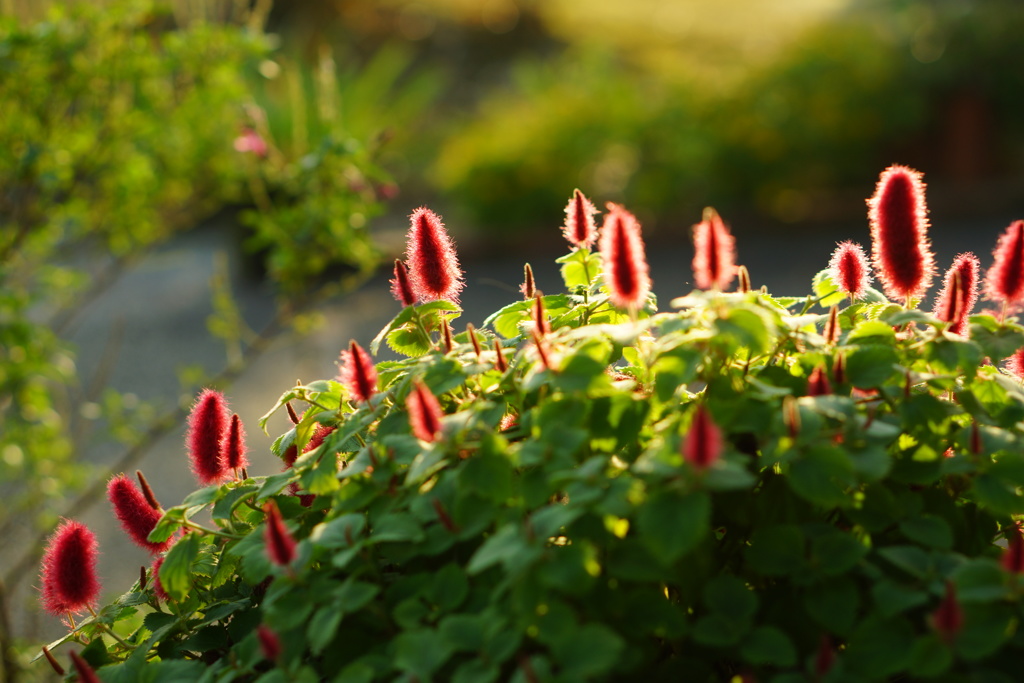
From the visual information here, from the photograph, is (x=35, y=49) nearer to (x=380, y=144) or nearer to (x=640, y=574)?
(x=380, y=144)

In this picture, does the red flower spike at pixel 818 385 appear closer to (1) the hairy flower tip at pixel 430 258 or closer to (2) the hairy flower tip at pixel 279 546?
(1) the hairy flower tip at pixel 430 258

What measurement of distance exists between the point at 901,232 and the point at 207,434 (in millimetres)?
1049

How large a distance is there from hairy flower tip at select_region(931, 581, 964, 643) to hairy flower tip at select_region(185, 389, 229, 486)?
39.0 inches

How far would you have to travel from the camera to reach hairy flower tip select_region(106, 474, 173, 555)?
147cm

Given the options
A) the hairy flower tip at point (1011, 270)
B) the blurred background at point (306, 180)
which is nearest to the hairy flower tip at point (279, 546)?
the hairy flower tip at point (1011, 270)

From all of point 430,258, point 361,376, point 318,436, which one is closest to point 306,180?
point 318,436

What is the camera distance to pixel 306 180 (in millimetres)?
3330

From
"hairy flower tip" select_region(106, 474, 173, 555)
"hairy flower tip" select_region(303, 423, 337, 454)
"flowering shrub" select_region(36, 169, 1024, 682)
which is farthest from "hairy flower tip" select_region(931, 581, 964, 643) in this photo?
"hairy flower tip" select_region(106, 474, 173, 555)

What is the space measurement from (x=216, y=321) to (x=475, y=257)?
645 cm

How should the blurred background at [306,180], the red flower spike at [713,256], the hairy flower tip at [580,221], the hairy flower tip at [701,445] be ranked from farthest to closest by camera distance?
the blurred background at [306,180] → the hairy flower tip at [580,221] → the red flower spike at [713,256] → the hairy flower tip at [701,445]

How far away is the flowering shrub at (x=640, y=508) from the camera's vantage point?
107cm

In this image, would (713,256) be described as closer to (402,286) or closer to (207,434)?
(402,286)

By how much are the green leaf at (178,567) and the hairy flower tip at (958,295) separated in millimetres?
1081

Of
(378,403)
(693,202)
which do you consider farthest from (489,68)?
(378,403)
